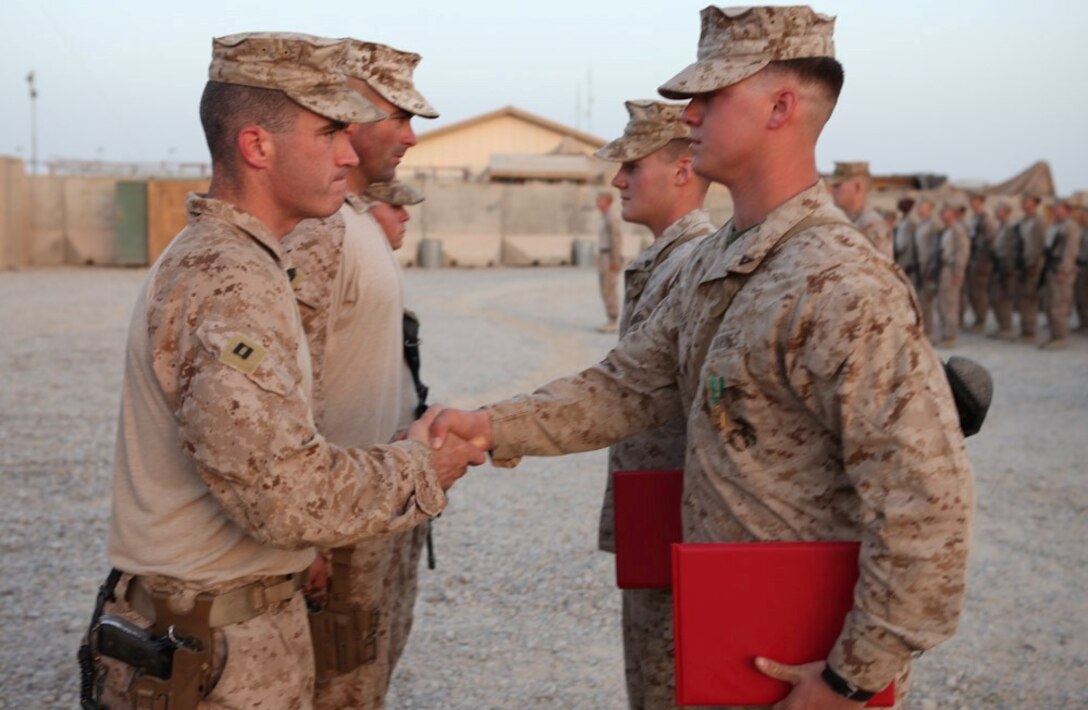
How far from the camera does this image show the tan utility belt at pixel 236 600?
7.74 ft

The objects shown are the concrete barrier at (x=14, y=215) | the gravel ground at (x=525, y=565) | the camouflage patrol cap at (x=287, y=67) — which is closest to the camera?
the camouflage patrol cap at (x=287, y=67)

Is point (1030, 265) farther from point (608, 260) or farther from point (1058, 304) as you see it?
point (608, 260)

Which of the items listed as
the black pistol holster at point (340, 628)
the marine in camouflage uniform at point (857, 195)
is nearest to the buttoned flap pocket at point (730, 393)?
the black pistol holster at point (340, 628)

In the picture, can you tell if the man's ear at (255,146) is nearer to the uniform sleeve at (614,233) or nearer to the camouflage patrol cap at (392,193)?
the camouflage patrol cap at (392,193)

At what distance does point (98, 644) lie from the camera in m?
2.39

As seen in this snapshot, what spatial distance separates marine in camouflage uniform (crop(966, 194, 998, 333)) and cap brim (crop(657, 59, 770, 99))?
1658cm

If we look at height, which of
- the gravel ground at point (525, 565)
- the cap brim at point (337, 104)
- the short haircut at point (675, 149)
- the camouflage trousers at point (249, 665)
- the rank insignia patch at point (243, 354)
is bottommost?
the gravel ground at point (525, 565)

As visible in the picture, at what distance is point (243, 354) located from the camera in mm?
2145

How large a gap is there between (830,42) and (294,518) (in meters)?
1.42

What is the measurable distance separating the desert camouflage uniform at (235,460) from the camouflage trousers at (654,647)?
37.7 inches

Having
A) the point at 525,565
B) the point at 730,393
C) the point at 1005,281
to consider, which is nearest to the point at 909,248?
the point at 1005,281

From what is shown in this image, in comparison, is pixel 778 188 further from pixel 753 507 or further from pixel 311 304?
pixel 311 304

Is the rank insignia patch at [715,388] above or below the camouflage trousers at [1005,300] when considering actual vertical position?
above

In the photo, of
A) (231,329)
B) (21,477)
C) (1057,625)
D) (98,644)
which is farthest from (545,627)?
(21,477)
